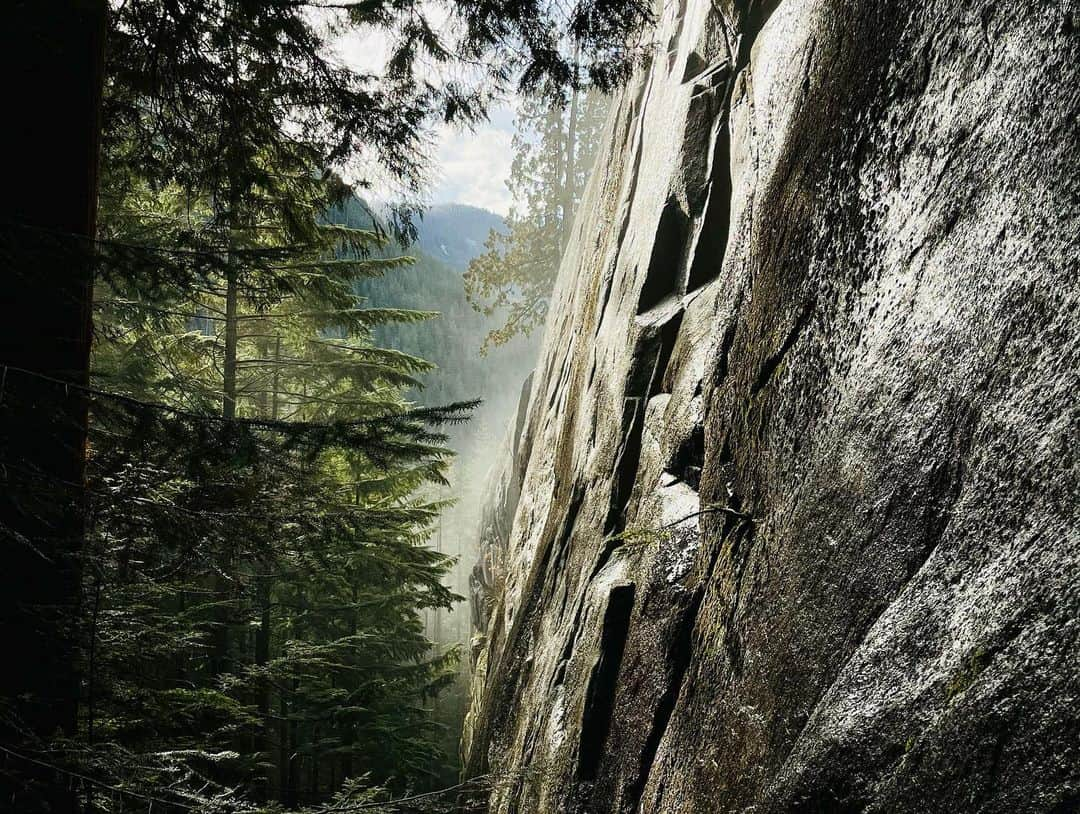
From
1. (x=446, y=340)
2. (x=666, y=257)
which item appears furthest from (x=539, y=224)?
(x=446, y=340)

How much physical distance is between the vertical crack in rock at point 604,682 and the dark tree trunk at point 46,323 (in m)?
2.65

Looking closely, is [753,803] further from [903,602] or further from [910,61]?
[910,61]

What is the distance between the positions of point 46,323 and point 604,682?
366 cm

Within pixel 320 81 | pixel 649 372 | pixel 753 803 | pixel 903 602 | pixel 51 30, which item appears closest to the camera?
Answer: pixel 903 602

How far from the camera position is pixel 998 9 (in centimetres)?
221

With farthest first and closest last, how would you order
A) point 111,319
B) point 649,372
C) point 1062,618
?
point 111,319
point 649,372
point 1062,618

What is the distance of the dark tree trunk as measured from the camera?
2973 mm

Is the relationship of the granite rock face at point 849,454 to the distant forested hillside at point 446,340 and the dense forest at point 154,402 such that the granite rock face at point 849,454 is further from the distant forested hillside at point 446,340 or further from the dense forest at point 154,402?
the distant forested hillside at point 446,340

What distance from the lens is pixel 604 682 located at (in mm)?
4047

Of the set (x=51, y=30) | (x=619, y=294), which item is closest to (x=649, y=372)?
(x=619, y=294)

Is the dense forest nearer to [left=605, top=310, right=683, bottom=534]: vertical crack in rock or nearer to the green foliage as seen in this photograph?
[left=605, top=310, right=683, bottom=534]: vertical crack in rock

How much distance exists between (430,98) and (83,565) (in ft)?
11.4

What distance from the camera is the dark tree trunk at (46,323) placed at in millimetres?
2973


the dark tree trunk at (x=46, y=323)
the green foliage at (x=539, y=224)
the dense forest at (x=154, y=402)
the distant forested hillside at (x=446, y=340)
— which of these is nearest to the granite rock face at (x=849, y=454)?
the dense forest at (x=154, y=402)
